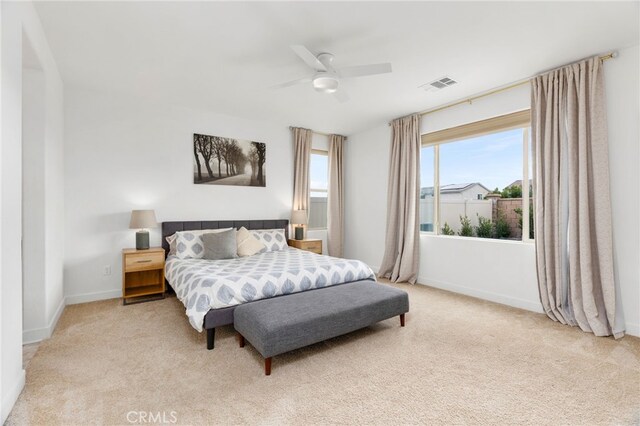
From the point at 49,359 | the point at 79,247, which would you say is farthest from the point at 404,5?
the point at 79,247

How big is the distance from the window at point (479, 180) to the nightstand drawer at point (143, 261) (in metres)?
3.91

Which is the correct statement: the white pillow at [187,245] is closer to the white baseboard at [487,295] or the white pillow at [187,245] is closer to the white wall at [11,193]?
the white wall at [11,193]

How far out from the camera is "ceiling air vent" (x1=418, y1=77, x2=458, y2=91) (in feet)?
11.9

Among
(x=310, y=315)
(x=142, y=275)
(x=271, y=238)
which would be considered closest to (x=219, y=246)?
(x=271, y=238)

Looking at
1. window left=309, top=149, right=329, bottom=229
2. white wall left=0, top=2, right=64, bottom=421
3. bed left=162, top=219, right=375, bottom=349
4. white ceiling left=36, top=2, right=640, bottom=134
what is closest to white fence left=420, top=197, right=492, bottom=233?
white ceiling left=36, top=2, right=640, bottom=134

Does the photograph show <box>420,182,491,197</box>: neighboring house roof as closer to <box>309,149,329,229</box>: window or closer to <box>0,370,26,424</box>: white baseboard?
<box>309,149,329,229</box>: window

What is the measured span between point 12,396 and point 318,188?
16.0 feet

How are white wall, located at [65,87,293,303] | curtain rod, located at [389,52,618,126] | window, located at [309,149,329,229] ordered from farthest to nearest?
window, located at [309,149,329,229], white wall, located at [65,87,293,303], curtain rod, located at [389,52,618,126]

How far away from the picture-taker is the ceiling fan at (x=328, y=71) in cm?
262

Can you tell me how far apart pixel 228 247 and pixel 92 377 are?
2062 millimetres

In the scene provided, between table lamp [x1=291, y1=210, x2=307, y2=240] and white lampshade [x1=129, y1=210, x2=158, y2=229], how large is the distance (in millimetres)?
2195

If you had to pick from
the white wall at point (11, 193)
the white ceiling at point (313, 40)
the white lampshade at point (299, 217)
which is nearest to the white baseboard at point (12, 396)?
the white wall at point (11, 193)

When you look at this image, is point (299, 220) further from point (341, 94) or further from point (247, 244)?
point (341, 94)

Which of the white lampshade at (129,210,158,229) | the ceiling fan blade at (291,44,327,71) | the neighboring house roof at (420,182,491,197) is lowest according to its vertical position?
the white lampshade at (129,210,158,229)
